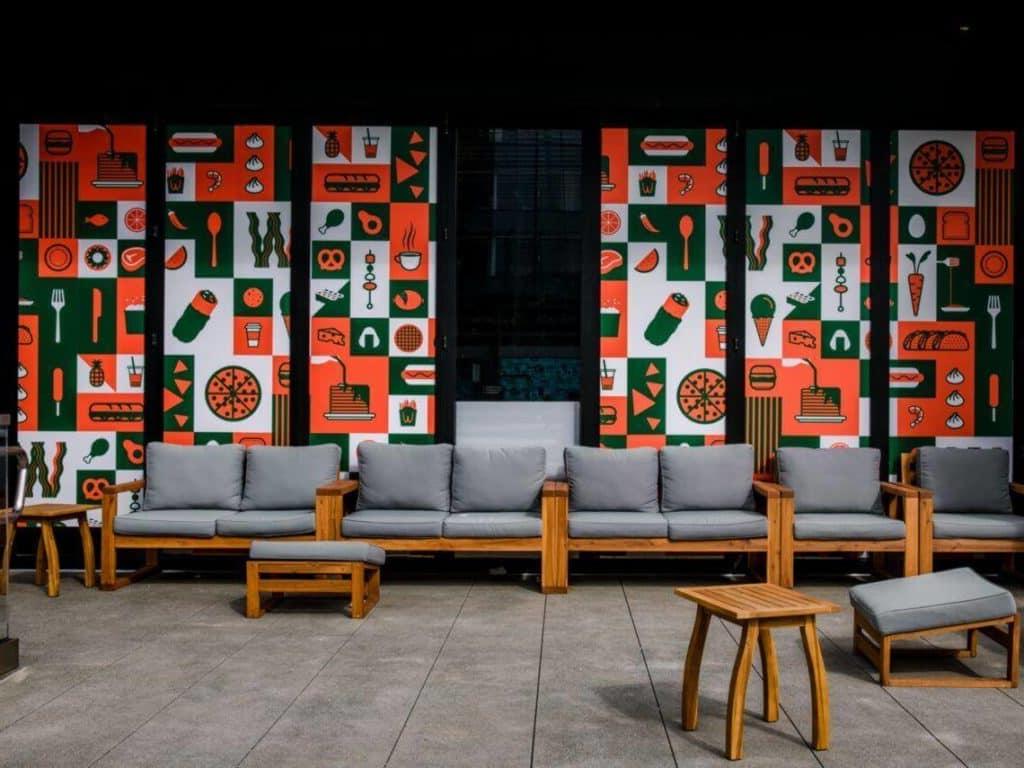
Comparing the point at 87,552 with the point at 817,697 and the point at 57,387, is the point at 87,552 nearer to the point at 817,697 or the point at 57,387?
the point at 57,387

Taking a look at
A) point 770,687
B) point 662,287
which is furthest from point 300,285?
point 770,687

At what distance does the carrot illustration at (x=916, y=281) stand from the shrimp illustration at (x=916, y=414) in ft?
2.21

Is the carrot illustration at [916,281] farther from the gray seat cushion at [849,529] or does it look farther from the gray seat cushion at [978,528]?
the gray seat cushion at [849,529]

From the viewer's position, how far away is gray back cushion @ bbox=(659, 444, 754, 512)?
251 inches

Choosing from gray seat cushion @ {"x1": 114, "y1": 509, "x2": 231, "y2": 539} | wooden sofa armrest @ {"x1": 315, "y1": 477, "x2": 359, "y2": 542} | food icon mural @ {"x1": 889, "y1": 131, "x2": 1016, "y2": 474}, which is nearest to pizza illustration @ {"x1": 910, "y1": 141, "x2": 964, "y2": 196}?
food icon mural @ {"x1": 889, "y1": 131, "x2": 1016, "y2": 474}

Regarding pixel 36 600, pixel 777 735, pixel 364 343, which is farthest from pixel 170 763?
pixel 364 343

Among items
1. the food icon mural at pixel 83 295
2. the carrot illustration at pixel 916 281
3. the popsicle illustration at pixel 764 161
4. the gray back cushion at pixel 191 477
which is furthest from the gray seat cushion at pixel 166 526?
the carrot illustration at pixel 916 281

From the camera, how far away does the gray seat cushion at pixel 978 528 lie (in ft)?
19.5

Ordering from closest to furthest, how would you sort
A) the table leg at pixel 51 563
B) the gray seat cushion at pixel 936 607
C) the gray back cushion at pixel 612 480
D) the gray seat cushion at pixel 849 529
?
the gray seat cushion at pixel 936 607 < the table leg at pixel 51 563 < the gray seat cushion at pixel 849 529 < the gray back cushion at pixel 612 480

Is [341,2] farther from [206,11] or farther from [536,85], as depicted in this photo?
[536,85]

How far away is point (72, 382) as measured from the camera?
6.77 m

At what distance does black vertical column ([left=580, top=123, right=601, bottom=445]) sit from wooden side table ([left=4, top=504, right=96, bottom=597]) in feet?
11.1

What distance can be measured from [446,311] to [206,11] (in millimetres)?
2496

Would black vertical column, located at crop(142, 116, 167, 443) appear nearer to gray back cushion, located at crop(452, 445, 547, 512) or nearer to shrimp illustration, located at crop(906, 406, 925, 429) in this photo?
gray back cushion, located at crop(452, 445, 547, 512)
